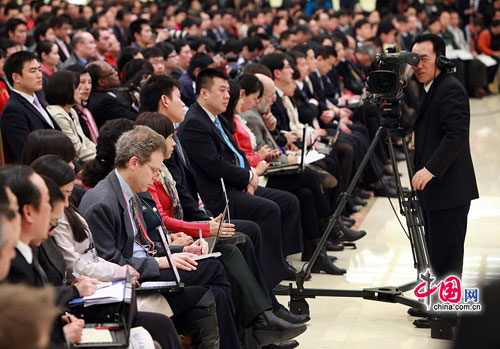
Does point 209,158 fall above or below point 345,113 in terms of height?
above

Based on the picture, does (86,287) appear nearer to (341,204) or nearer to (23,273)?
(23,273)

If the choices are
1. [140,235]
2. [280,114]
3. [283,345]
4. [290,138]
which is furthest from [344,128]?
[140,235]

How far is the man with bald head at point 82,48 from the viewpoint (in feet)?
25.5

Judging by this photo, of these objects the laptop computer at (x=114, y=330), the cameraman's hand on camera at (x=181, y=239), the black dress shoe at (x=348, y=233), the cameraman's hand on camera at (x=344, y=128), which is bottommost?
the black dress shoe at (x=348, y=233)

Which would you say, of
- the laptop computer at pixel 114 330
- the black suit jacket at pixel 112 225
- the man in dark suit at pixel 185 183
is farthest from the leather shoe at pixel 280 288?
the laptop computer at pixel 114 330

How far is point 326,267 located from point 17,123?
7.07ft

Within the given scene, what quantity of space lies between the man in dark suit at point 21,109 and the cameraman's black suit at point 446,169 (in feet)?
7.51

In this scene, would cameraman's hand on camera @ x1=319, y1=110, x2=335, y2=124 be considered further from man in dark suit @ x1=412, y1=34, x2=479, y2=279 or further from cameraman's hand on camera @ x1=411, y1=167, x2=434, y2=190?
cameraman's hand on camera @ x1=411, y1=167, x2=434, y2=190

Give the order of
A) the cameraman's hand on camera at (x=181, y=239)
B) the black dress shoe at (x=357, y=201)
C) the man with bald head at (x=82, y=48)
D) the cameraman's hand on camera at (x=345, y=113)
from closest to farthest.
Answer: the cameraman's hand on camera at (x=181, y=239) < the black dress shoe at (x=357, y=201) < the man with bald head at (x=82, y=48) < the cameraman's hand on camera at (x=345, y=113)

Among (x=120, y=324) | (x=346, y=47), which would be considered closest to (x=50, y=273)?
(x=120, y=324)

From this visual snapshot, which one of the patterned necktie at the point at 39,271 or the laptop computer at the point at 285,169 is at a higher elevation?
the patterned necktie at the point at 39,271

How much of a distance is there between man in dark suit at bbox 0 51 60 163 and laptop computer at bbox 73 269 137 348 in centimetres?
229

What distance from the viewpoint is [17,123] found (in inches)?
190

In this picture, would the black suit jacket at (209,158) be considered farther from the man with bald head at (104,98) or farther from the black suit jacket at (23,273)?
the black suit jacket at (23,273)
